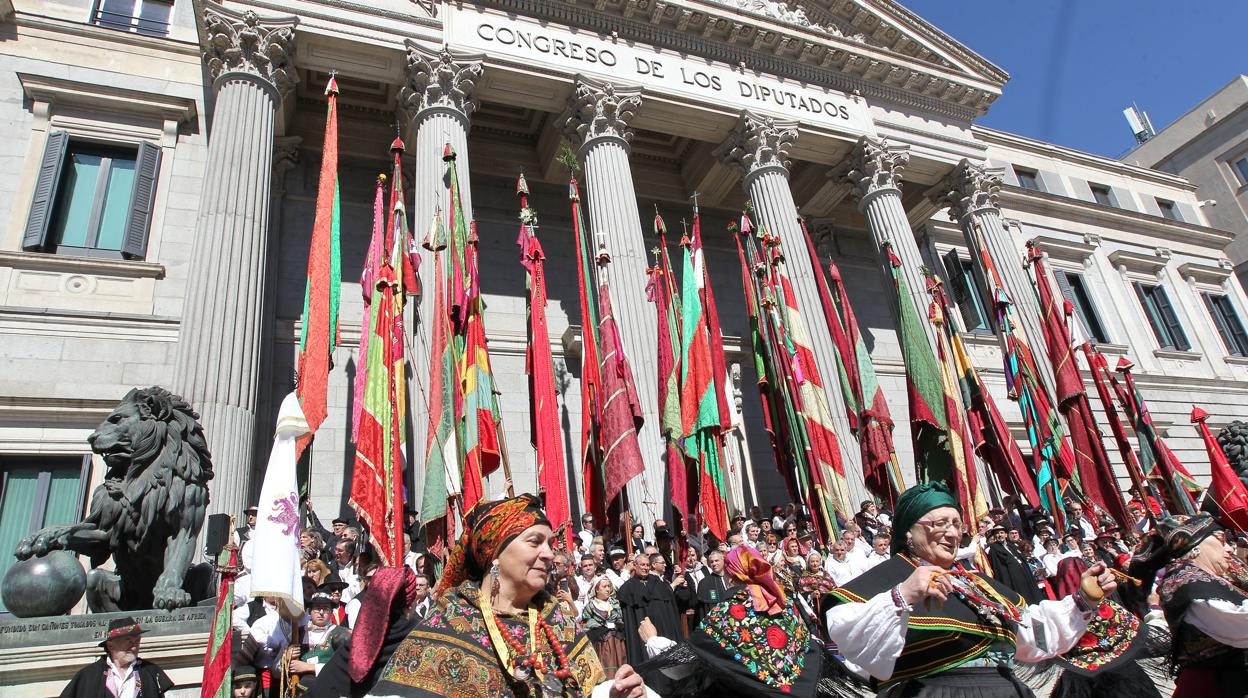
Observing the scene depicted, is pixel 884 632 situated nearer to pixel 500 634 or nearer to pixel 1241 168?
pixel 500 634

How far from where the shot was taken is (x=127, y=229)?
1206 cm

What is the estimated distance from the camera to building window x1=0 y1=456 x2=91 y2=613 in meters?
10.1

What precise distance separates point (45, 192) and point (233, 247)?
377 cm

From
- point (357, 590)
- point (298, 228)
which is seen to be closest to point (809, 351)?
point (357, 590)

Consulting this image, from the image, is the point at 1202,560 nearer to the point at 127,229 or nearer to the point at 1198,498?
the point at 127,229

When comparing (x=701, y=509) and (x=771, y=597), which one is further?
(x=701, y=509)

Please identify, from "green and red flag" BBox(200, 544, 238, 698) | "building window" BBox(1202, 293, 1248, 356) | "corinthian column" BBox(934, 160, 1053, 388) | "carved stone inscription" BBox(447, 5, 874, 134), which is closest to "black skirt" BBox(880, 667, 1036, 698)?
"green and red flag" BBox(200, 544, 238, 698)

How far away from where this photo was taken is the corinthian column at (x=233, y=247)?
9.58m

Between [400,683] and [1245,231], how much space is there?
35753mm

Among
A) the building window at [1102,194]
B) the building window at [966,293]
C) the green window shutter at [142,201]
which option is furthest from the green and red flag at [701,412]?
the building window at [1102,194]

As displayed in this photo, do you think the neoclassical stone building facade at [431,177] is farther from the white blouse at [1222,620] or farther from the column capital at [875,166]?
the white blouse at [1222,620]

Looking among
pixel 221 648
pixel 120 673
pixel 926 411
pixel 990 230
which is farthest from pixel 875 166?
pixel 120 673

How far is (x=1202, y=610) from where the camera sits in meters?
3.48

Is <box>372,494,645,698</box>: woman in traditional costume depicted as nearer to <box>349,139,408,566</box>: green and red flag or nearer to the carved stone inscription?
<box>349,139,408,566</box>: green and red flag
